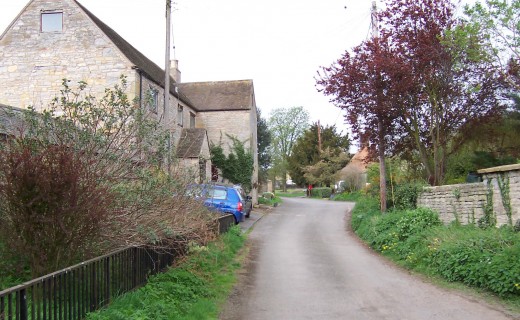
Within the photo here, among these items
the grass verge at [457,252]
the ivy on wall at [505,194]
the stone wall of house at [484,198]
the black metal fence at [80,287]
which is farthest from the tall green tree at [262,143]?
the black metal fence at [80,287]

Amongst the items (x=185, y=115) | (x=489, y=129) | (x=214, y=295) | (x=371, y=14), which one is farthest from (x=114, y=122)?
(x=185, y=115)

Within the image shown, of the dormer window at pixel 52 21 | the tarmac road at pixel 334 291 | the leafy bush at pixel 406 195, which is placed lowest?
the tarmac road at pixel 334 291

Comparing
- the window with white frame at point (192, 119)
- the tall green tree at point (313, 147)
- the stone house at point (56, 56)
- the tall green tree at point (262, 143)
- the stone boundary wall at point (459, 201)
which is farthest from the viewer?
the tall green tree at point (313, 147)

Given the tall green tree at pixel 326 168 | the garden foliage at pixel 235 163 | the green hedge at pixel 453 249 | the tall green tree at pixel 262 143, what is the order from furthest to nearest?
the tall green tree at pixel 326 168 < the tall green tree at pixel 262 143 < the garden foliage at pixel 235 163 < the green hedge at pixel 453 249

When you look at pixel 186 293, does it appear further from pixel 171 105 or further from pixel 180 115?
pixel 180 115

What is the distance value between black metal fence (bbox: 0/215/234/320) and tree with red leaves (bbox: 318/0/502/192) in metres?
9.60

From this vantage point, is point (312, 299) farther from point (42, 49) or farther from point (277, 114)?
point (277, 114)

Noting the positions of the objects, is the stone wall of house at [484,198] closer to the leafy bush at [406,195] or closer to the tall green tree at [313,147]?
the leafy bush at [406,195]

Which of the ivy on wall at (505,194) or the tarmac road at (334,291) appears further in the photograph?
the ivy on wall at (505,194)

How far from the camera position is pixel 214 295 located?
25.2 ft

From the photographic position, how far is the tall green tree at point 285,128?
74050mm

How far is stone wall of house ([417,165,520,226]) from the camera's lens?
9.57 m

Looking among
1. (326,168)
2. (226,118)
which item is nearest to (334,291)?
(226,118)

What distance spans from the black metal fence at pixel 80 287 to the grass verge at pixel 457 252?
5.63 meters
